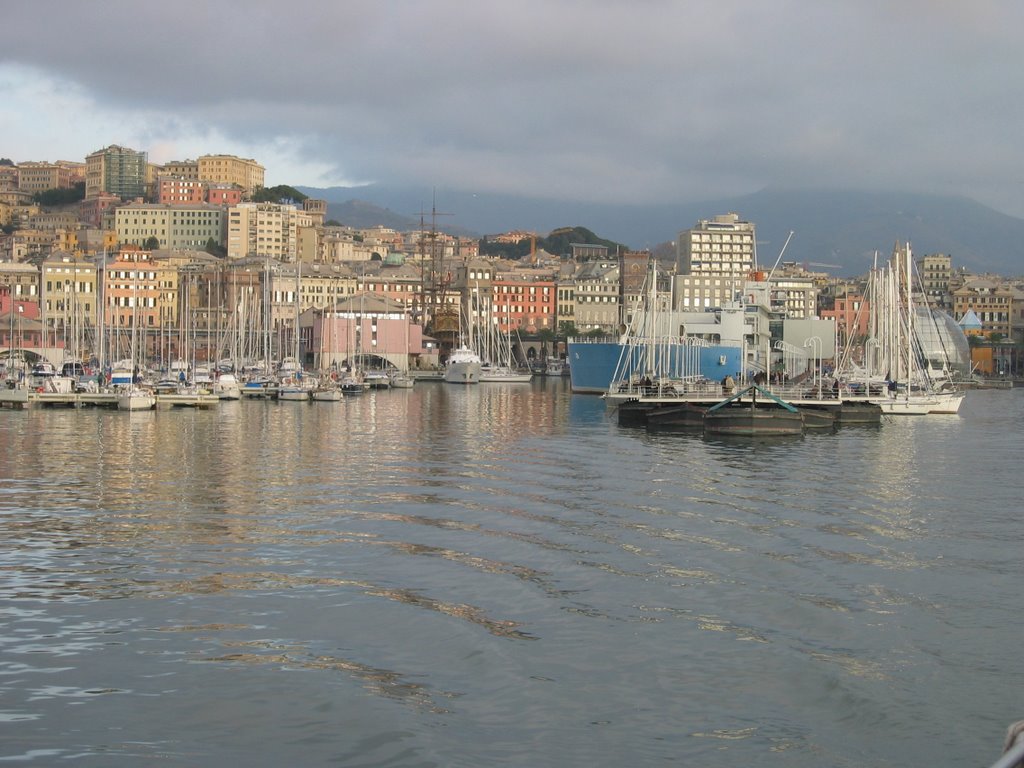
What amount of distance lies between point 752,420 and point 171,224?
478 feet

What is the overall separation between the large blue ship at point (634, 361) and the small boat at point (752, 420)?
2684 centimetres

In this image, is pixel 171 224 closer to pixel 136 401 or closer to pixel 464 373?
pixel 464 373

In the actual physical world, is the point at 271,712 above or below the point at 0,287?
below

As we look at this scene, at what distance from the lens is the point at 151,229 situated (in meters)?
178

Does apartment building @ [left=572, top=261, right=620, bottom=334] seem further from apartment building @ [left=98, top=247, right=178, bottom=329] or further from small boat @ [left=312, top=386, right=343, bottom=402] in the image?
small boat @ [left=312, top=386, right=343, bottom=402]

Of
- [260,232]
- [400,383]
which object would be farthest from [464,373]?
[260,232]

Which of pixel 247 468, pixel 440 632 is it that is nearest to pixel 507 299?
pixel 247 468

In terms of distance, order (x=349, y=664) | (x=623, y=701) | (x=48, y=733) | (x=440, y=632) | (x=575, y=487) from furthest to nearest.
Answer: (x=575, y=487) → (x=440, y=632) → (x=349, y=664) → (x=623, y=701) → (x=48, y=733)

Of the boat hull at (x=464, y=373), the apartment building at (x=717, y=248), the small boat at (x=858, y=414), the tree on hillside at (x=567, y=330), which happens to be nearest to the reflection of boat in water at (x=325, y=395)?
the small boat at (x=858, y=414)

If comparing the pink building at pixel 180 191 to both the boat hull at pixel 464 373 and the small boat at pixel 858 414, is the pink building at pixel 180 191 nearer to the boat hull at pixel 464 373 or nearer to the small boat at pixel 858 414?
the boat hull at pixel 464 373

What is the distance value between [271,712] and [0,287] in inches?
5337

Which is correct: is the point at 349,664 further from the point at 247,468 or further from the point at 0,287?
the point at 0,287

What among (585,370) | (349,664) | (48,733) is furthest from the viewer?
(585,370)

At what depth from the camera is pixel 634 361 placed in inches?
3334
